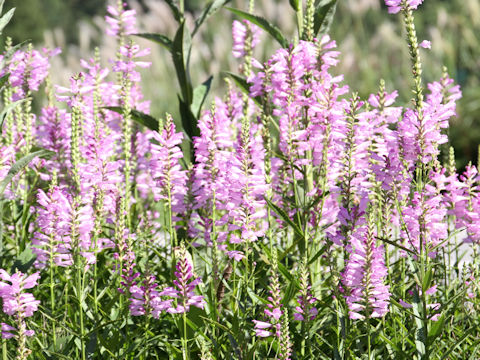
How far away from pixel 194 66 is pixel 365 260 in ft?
33.4

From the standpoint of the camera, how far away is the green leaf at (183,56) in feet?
10.8

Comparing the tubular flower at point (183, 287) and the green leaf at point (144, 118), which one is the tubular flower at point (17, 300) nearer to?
the tubular flower at point (183, 287)

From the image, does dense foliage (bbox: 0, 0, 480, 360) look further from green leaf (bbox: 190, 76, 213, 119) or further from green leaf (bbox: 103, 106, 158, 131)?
green leaf (bbox: 190, 76, 213, 119)

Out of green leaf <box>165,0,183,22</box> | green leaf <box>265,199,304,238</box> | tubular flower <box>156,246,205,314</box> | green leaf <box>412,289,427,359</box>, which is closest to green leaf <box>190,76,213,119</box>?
green leaf <box>165,0,183,22</box>

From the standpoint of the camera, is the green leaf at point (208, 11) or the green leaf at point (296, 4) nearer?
the green leaf at point (296, 4)

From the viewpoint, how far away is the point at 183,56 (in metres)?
Answer: 3.30

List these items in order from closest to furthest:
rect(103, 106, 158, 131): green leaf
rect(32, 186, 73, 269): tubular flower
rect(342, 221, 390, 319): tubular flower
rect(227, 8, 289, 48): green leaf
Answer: rect(342, 221, 390, 319): tubular flower → rect(32, 186, 73, 269): tubular flower → rect(227, 8, 289, 48): green leaf → rect(103, 106, 158, 131): green leaf

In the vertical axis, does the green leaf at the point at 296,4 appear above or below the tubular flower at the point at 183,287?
above

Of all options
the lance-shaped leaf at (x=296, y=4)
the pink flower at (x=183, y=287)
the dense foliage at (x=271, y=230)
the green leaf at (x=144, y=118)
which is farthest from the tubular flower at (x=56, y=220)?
the lance-shaped leaf at (x=296, y=4)

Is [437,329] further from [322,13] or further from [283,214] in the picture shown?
[322,13]

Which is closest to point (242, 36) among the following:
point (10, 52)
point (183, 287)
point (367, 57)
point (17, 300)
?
point (10, 52)

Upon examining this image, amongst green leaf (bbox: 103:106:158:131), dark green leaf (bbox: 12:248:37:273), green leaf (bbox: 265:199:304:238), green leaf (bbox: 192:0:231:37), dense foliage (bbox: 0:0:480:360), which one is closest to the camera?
dense foliage (bbox: 0:0:480:360)

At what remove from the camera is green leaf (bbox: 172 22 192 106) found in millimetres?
3283

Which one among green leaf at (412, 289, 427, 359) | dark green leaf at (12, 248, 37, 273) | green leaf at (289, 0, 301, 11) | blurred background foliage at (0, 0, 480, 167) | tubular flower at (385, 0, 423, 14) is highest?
blurred background foliage at (0, 0, 480, 167)
